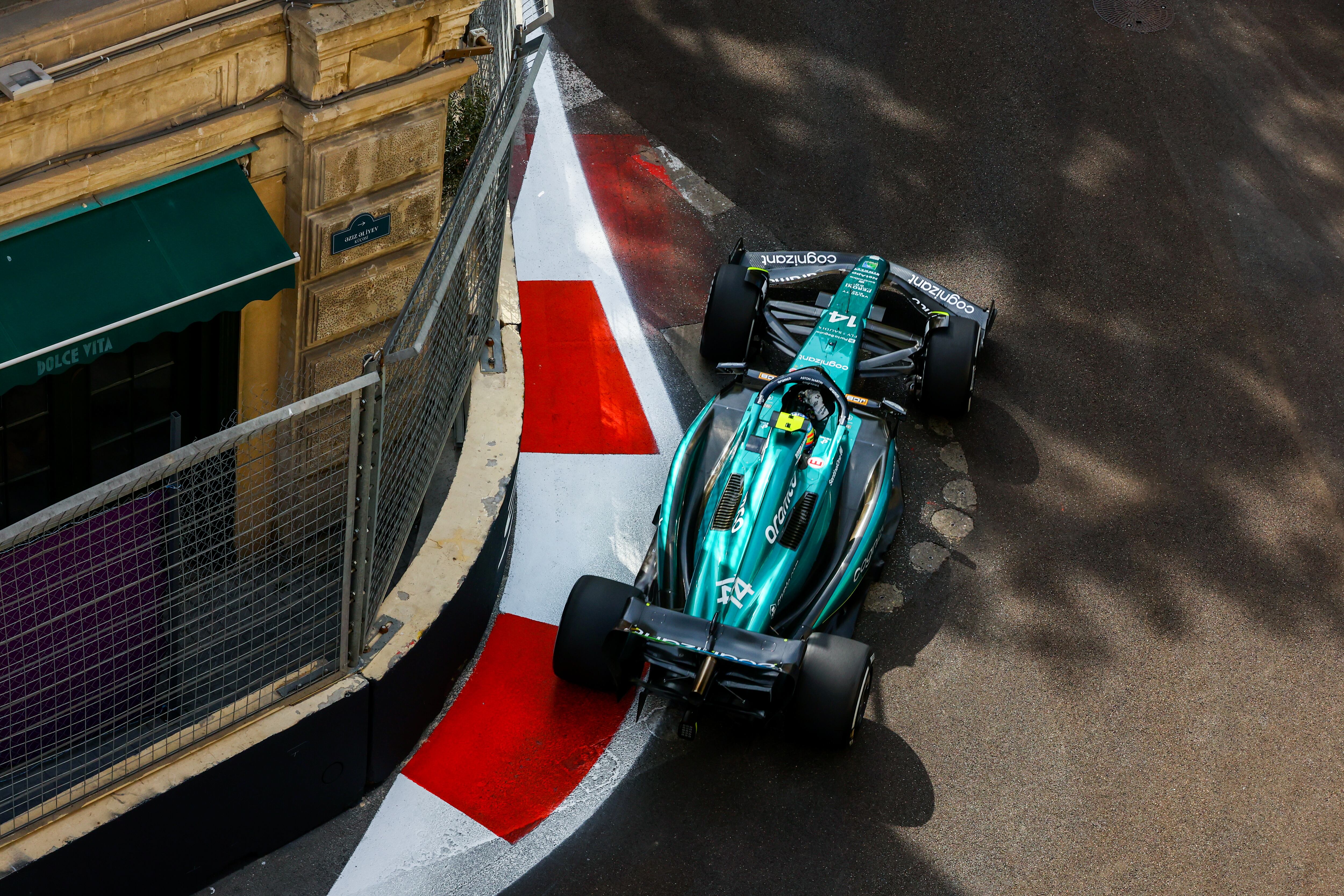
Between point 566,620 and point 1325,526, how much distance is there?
494 centimetres

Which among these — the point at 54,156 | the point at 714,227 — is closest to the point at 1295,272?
the point at 714,227

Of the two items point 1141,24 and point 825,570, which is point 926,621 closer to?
point 825,570

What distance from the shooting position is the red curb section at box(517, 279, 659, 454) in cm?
830

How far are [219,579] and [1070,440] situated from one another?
5.31 m

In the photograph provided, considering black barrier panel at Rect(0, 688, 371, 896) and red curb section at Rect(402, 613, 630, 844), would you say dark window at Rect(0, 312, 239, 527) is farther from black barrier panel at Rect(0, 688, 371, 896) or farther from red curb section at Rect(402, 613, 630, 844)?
Answer: red curb section at Rect(402, 613, 630, 844)

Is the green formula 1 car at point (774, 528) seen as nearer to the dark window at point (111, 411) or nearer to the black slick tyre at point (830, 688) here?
the black slick tyre at point (830, 688)

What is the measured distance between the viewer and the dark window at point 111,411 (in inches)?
238

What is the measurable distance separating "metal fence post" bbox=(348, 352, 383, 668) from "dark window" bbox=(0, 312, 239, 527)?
144 cm

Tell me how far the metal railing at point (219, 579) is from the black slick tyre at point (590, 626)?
0.89 metres

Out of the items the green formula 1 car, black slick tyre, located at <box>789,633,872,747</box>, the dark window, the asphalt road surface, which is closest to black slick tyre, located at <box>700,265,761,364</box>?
the green formula 1 car

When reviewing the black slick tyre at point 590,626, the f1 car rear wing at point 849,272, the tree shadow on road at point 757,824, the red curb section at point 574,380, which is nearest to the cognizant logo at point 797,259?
the f1 car rear wing at point 849,272

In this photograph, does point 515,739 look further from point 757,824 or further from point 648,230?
point 648,230

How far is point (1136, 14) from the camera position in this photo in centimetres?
1282

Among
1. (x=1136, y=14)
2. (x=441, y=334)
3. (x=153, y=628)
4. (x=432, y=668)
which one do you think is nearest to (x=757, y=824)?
(x=432, y=668)
